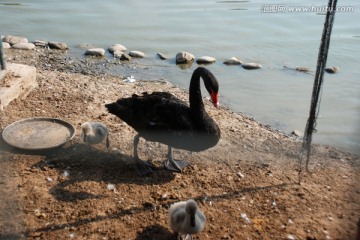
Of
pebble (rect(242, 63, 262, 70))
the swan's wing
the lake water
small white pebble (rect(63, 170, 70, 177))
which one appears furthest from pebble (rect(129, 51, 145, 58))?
small white pebble (rect(63, 170, 70, 177))

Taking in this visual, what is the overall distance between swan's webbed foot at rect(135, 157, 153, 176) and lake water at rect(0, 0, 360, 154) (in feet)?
8.63

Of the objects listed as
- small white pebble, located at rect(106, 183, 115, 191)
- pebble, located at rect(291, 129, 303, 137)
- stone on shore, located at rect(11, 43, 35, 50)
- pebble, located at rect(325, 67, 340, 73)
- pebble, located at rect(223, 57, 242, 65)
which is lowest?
pebble, located at rect(291, 129, 303, 137)

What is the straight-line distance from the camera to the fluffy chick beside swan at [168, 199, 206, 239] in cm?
338

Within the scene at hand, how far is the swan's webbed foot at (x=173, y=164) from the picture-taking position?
15.1ft

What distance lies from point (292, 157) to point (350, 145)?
4.39ft

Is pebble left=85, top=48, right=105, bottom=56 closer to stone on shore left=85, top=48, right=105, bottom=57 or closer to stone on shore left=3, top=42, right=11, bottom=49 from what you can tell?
stone on shore left=85, top=48, right=105, bottom=57

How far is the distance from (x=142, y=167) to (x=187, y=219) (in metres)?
1.29

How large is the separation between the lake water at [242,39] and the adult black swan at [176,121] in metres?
2.33

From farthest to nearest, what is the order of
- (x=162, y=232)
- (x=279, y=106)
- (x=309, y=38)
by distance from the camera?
1. (x=309, y=38)
2. (x=279, y=106)
3. (x=162, y=232)

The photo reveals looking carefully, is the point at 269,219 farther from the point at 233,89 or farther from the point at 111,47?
the point at 111,47

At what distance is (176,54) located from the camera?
29.2ft

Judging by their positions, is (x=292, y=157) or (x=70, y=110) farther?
(x=70, y=110)

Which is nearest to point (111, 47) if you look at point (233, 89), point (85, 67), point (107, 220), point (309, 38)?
point (85, 67)

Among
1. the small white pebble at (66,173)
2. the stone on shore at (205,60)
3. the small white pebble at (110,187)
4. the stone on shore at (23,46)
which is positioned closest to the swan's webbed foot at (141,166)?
the small white pebble at (110,187)
